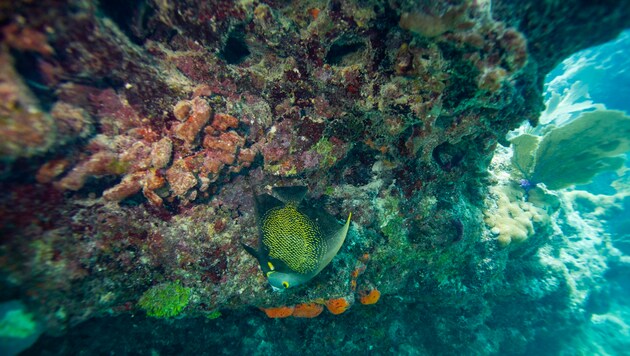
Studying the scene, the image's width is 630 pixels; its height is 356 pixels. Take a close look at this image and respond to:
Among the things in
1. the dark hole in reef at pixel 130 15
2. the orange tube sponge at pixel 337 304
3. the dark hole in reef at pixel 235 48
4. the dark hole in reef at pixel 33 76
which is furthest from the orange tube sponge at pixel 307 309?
the dark hole in reef at pixel 130 15

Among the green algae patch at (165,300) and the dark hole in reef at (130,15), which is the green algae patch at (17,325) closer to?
the green algae patch at (165,300)

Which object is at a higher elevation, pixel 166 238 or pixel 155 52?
pixel 155 52

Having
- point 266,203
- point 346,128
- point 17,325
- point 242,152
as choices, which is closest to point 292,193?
point 266,203

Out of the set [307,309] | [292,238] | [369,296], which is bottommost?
[307,309]

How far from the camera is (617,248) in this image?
11297mm

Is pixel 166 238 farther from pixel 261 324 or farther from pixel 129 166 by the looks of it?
pixel 261 324

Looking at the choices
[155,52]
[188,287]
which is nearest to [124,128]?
[155,52]

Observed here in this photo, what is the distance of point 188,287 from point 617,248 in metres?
16.3

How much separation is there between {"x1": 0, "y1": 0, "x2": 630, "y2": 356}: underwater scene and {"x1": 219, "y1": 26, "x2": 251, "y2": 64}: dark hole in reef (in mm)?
21

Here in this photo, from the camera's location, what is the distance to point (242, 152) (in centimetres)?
304

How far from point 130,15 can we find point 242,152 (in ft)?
5.41

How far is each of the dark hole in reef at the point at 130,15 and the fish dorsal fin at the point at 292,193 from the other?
2062 mm

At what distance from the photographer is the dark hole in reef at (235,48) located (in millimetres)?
2852

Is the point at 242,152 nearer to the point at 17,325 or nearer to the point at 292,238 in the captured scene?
the point at 292,238
